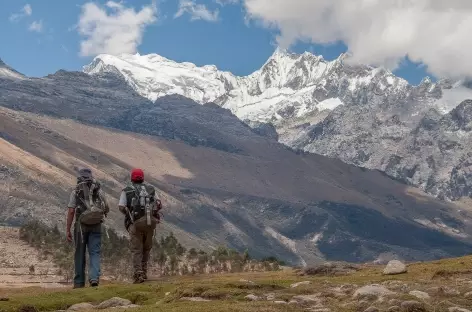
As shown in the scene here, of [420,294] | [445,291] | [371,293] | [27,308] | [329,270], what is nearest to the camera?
[371,293]

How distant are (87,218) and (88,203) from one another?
67cm

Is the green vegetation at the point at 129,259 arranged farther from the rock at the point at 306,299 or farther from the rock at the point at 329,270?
the rock at the point at 306,299

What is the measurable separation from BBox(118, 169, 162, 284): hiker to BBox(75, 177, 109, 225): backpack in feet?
3.51

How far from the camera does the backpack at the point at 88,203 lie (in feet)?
104

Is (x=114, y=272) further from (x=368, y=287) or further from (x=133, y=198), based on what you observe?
(x=368, y=287)

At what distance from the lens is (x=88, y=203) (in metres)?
31.8

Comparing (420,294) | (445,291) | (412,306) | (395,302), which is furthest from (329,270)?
(412,306)

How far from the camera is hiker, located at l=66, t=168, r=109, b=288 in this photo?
3173 centimetres

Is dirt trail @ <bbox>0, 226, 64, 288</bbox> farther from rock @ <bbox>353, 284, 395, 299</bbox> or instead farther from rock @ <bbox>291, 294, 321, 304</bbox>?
rock @ <bbox>353, 284, 395, 299</bbox>

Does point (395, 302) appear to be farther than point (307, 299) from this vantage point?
No

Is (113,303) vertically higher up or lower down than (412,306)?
lower down

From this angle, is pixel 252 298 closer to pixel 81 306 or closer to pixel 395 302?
pixel 395 302

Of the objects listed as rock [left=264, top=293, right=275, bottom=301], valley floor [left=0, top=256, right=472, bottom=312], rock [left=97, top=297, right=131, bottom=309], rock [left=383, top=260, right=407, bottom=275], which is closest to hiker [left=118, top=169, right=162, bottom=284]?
valley floor [left=0, top=256, right=472, bottom=312]

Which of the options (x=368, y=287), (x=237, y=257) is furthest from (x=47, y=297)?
(x=237, y=257)
